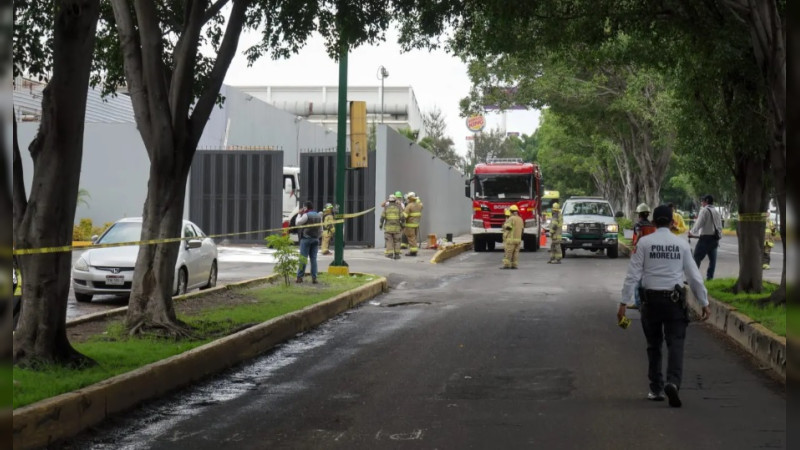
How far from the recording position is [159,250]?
11.5 m

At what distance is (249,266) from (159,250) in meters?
13.5

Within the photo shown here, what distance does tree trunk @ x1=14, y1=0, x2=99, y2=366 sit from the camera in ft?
27.5

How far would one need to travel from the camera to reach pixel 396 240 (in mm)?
27969

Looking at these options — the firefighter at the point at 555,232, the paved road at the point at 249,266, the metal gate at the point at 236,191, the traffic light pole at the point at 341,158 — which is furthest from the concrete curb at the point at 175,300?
the metal gate at the point at 236,191

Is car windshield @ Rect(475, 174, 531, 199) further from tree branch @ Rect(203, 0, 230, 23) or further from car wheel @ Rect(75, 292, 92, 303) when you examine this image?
tree branch @ Rect(203, 0, 230, 23)

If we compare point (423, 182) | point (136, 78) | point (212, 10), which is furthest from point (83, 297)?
point (423, 182)

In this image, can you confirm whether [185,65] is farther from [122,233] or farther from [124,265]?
[122,233]

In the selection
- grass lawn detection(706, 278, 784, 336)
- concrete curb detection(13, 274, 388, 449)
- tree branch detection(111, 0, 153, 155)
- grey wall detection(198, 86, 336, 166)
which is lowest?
concrete curb detection(13, 274, 388, 449)

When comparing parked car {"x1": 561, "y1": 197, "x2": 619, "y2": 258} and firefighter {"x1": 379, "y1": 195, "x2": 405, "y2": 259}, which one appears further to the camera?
parked car {"x1": 561, "y1": 197, "x2": 619, "y2": 258}

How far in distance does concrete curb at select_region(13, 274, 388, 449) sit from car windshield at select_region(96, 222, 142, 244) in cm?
520

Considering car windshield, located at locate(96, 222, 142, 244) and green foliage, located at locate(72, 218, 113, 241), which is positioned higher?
A: car windshield, located at locate(96, 222, 142, 244)

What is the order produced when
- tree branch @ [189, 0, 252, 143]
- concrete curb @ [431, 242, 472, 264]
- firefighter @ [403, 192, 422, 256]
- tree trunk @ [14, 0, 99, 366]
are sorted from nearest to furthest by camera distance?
tree trunk @ [14, 0, 99, 366], tree branch @ [189, 0, 252, 143], concrete curb @ [431, 242, 472, 264], firefighter @ [403, 192, 422, 256]

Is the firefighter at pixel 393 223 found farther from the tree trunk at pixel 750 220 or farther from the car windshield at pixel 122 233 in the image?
the tree trunk at pixel 750 220

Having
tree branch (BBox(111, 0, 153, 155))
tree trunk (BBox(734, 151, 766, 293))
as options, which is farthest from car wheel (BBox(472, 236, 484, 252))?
tree branch (BBox(111, 0, 153, 155))
